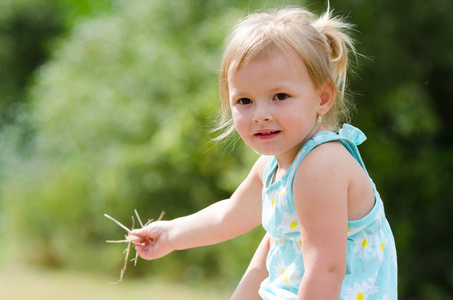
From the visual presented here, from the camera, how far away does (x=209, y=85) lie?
701 cm

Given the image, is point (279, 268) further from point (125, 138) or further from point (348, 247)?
point (125, 138)

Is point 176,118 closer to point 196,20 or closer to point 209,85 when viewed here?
point 209,85

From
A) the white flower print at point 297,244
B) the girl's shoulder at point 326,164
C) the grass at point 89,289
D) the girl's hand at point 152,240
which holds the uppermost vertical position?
the girl's shoulder at point 326,164

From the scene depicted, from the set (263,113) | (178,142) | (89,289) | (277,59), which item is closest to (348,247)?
(263,113)

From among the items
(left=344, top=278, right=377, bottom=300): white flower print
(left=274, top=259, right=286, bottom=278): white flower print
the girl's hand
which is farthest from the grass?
(left=344, top=278, right=377, bottom=300): white flower print

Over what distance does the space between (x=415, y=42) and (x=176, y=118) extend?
2.52 m

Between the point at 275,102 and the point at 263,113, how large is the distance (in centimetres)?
5

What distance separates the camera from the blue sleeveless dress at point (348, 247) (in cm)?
192

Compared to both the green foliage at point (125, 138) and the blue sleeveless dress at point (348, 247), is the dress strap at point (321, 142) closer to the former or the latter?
the blue sleeveless dress at point (348, 247)

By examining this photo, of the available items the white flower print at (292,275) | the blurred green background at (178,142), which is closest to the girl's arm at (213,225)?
the white flower print at (292,275)

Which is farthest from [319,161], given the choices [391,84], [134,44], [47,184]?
[47,184]

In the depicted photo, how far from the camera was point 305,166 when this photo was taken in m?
1.87

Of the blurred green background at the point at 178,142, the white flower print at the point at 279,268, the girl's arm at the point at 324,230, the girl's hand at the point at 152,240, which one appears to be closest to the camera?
the girl's arm at the point at 324,230

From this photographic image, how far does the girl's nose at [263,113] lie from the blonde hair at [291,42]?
14cm
